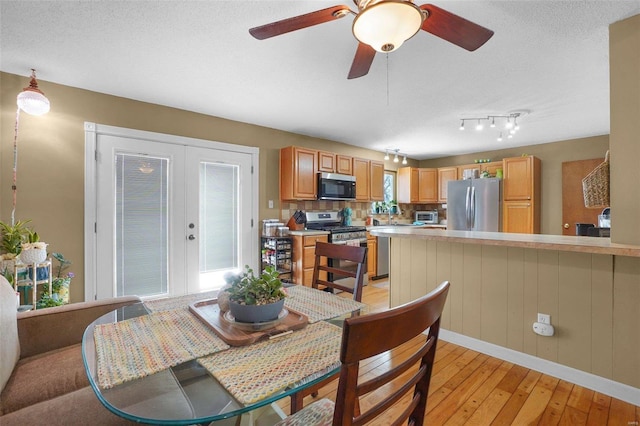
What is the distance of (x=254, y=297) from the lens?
113 cm

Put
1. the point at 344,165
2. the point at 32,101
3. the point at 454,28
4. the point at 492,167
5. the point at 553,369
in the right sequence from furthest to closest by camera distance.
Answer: the point at 492,167 < the point at 344,165 < the point at 32,101 < the point at 553,369 < the point at 454,28

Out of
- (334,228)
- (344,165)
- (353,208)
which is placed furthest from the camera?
(353,208)

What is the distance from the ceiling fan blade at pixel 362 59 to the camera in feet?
5.38

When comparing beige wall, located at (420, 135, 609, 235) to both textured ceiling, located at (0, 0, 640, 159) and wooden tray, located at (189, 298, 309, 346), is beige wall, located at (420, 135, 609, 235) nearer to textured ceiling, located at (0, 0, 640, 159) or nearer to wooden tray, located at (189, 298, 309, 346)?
textured ceiling, located at (0, 0, 640, 159)

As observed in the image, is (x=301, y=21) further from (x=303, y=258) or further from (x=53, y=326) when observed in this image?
(x=303, y=258)

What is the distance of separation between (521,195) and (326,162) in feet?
11.0

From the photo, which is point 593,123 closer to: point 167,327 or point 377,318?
point 377,318

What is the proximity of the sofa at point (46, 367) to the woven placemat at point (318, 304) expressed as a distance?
0.75 meters

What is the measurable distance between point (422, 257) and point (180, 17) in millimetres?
2671

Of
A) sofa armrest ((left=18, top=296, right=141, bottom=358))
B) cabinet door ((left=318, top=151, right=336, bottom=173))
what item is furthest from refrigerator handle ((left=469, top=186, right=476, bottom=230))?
sofa armrest ((left=18, top=296, right=141, bottom=358))

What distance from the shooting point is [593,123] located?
394 centimetres

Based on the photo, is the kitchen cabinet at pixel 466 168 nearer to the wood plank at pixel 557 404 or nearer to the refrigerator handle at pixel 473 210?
the refrigerator handle at pixel 473 210

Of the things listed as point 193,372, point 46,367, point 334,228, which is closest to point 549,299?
point 193,372

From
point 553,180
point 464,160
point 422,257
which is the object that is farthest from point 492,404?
point 464,160
